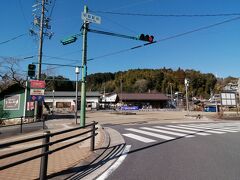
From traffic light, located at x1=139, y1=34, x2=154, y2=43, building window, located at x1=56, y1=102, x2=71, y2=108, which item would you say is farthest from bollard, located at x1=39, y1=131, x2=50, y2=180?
building window, located at x1=56, y1=102, x2=71, y2=108

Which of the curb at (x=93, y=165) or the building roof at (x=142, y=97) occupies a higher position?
the building roof at (x=142, y=97)

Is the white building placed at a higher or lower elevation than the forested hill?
lower

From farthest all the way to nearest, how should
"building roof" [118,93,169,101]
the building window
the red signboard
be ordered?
"building roof" [118,93,169,101] < the building window < the red signboard

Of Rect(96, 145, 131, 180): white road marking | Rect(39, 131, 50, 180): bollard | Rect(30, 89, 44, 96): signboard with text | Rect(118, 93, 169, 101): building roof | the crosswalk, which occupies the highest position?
Rect(118, 93, 169, 101): building roof

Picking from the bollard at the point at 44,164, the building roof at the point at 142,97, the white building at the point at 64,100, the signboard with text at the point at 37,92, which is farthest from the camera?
the building roof at the point at 142,97

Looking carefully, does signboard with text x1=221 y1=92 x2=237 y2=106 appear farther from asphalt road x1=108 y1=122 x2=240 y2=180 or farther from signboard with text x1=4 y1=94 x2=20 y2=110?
signboard with text x1=4 y1=94 x2=20 y2=110

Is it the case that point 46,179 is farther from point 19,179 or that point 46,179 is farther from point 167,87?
point 167,87

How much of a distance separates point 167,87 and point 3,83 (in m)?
101

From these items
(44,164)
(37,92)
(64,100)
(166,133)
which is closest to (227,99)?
(166,133)

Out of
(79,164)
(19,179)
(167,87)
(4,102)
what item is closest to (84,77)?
(79,164)

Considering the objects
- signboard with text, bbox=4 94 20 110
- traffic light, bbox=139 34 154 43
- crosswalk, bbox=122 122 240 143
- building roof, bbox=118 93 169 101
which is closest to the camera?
crosswalk, bbox=122 122 240 143

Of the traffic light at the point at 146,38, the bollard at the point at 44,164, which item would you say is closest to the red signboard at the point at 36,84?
the traffic light at the point at 146,38

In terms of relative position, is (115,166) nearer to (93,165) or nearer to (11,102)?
(93,165)

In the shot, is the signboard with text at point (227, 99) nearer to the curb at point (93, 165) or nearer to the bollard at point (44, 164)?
the curb at point (93, 165)
